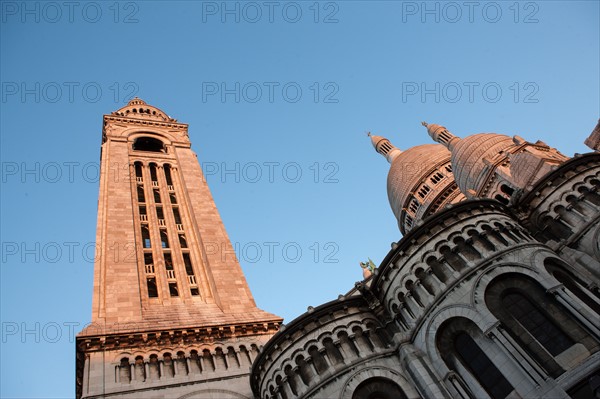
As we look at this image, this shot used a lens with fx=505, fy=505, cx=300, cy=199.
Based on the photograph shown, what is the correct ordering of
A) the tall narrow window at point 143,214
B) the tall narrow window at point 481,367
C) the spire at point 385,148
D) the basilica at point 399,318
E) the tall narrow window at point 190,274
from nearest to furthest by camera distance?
1. the tall narrow window at point 481,367
2. the basilica at point 399,318
3. the tall narrow window at point 190,274
4. the tall narrow window at point 143,214
5. the spire at point 385,148

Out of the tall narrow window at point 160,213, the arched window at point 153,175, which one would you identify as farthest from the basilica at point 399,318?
the arched window at point 153,175

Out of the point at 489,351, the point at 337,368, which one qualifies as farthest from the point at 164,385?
the point at 489,351

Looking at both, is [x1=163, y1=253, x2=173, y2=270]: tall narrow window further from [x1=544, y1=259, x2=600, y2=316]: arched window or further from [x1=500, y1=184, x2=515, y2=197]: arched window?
[x1=500, y1=184, x2=515, y2=197]: arched window

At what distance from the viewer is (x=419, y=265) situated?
2195 cm

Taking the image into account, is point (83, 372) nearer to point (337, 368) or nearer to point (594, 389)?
point (337, 368)

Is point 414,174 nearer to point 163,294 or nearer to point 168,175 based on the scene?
point 168,175

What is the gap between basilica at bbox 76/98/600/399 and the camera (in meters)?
18.6

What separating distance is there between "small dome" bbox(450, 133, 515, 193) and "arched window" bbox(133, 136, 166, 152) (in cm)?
2708

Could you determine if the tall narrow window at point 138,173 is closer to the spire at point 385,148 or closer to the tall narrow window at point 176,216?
the tall narrow window at point 176,216

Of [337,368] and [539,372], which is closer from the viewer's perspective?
[539,372]

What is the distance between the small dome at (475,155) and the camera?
139 ft

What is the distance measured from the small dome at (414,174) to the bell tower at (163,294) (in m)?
25.6

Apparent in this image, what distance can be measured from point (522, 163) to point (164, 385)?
28842mm

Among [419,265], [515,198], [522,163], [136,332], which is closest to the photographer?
[419,265]
